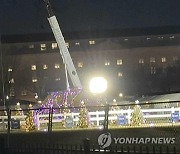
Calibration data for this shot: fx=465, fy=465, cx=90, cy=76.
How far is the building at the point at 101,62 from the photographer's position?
9175 centimetres

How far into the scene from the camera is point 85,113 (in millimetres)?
24484

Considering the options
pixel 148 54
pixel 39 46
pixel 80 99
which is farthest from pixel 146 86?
pixel 80 99

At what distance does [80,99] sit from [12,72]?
193 feet

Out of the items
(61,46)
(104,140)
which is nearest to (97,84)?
(61,46)

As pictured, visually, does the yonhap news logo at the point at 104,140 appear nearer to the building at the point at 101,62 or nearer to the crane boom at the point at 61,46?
the crane boom at the point at 61,46

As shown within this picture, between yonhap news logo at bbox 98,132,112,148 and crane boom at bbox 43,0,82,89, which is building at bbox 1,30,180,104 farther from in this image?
yonhap news logo at bbox 98,132,112,148

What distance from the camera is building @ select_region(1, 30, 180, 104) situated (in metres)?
91.8

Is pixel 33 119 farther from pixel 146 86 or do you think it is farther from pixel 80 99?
pixel 146 86

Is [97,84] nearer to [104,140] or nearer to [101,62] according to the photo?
[104,140]

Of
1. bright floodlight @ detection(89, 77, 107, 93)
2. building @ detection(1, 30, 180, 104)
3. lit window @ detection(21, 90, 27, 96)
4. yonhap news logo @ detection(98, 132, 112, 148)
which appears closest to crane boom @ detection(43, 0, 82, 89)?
bright floodlight @ detection(89, 77, 107, 93)

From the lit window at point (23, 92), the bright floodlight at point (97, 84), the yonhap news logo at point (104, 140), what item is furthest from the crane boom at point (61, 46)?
the lit window at point (23, 92)

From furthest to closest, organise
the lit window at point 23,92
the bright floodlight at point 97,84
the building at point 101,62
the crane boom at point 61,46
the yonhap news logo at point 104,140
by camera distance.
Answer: the building at point 101,62 → the lit window at point 23,92 → the crane boom at point 61,46 → the bright floodlight at point 97,84 → the yonhap news logo at point 104,140

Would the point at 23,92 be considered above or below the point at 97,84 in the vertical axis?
above

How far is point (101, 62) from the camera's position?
100875mm
